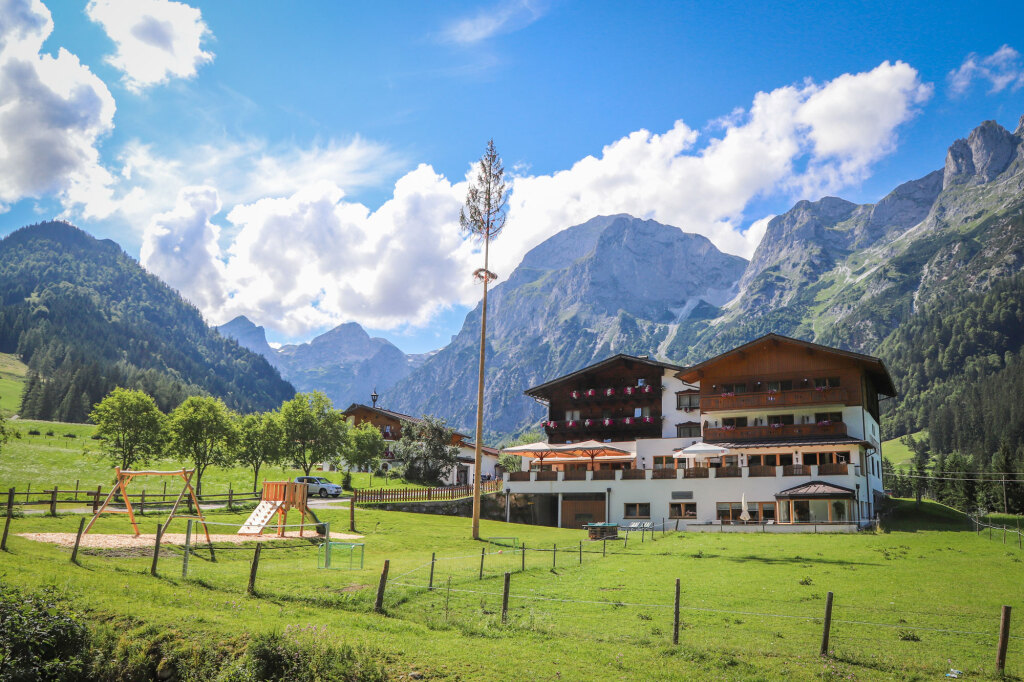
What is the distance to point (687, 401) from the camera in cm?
6962

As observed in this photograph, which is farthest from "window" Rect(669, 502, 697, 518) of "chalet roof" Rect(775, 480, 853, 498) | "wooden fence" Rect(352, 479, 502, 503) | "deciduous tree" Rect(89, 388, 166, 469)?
"deciduous tree" Rect(89, 388, 166, 469)

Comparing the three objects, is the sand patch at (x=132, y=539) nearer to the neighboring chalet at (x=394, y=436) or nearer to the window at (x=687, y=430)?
the window at (x=687, y=430)

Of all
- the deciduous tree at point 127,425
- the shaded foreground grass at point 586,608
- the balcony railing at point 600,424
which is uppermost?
the balcony railing at point 600,424

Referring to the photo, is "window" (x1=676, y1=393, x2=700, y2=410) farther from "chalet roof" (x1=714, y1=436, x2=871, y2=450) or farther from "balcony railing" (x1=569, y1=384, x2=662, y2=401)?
"chalet roof" (x1=714, y1=436, x2=871, y2=450)

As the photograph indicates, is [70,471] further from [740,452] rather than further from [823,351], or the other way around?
[823,351]

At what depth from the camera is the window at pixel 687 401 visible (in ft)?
227

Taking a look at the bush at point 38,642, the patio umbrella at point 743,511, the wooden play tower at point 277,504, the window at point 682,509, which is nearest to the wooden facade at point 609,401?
the window at point 682,509

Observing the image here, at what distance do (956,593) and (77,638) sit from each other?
975 inches

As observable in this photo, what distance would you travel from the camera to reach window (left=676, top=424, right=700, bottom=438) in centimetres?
6775

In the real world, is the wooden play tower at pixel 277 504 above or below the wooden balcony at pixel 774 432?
below

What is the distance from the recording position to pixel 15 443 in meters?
80.5

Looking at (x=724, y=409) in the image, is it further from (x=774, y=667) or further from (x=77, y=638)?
(x=77, y=638)

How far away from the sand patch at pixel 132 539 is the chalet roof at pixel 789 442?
120 ft

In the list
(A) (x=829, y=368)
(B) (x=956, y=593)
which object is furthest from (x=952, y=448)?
(B) (x=956, y=593)
